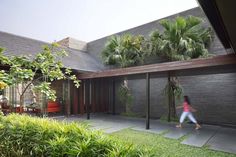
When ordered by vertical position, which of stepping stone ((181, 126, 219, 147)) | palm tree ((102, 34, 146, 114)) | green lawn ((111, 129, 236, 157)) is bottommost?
stepping stone ((181, 126, 219, 147))

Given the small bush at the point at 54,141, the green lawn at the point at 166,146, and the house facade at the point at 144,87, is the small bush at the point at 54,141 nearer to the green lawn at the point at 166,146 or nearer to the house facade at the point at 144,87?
the green lawn at the point at 166,146

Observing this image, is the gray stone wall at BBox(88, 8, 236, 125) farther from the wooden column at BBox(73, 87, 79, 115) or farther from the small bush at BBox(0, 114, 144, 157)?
the small bush at BBox(0, 114, 144, 157)

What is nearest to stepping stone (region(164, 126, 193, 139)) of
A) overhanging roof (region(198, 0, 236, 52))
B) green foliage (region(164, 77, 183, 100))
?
green foliage (region(164, 77, 183, 100))

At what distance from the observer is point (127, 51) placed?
37.1 feet

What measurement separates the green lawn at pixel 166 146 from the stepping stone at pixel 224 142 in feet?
1.21

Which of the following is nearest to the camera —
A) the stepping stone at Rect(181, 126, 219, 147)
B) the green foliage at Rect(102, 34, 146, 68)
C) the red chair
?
the stepping stone at Rect(181, 126, 219, 147)

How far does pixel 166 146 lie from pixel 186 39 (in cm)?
556

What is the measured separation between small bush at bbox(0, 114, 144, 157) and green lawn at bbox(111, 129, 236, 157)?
1066 mm

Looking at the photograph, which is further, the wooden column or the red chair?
the wooden column

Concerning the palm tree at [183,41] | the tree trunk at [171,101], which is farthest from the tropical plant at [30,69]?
the palm tree at [183,41]

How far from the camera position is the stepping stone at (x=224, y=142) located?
524 cm

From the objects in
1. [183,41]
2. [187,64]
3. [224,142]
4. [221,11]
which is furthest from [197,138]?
[221,11]

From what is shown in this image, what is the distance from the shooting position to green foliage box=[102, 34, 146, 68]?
11109 mm

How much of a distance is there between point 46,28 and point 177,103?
12501 millimetres
